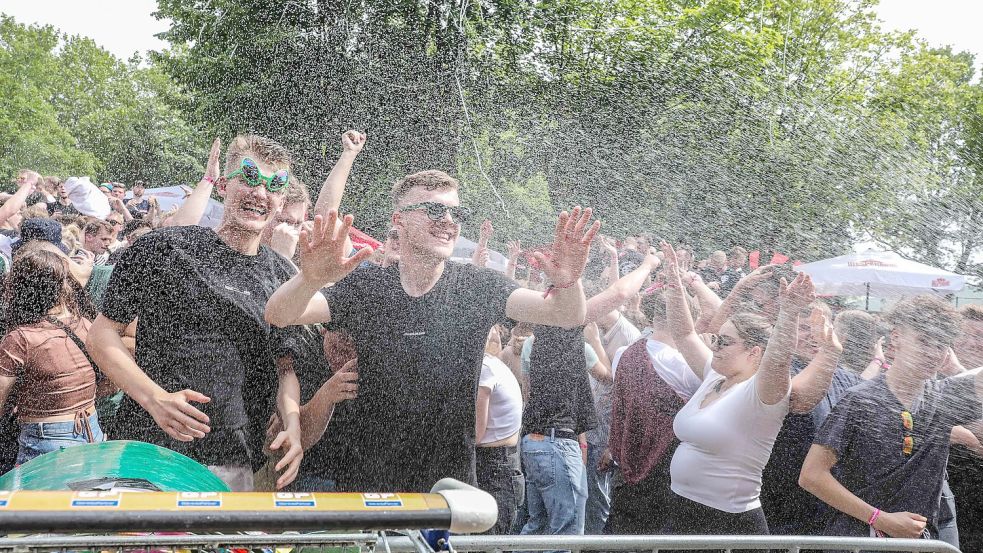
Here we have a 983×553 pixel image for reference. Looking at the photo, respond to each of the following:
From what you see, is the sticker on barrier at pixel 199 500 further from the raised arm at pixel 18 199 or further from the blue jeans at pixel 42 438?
the raised arm at pixel 18 199

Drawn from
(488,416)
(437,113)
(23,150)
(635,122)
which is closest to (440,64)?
(437,113)

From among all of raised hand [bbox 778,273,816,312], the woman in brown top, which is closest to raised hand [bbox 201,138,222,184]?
the woman in brown top

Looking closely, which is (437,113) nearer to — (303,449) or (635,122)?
(635,122)

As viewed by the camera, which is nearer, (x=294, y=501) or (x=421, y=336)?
(x=294, y=501)

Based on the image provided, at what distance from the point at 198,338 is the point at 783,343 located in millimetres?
1857

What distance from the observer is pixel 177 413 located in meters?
2.21

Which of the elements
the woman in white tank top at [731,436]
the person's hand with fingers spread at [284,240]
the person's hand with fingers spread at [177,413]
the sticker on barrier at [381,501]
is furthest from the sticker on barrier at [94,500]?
the woman in white tank top at [731,436]

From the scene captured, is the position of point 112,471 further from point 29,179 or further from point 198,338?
point 29,179

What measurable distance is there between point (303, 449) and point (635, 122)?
8.64 meters

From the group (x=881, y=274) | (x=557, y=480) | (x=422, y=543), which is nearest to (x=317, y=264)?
(x=422, y=543)

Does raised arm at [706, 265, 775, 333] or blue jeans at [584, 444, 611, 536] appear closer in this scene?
raised arm at [706, 265, 775, 333]

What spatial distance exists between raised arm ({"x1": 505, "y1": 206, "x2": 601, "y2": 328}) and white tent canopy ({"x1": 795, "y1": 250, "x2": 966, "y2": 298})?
1077 cm

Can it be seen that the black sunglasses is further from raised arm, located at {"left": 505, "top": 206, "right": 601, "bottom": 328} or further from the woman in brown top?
the woman in brown top

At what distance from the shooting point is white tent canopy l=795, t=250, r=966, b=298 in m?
12.5
